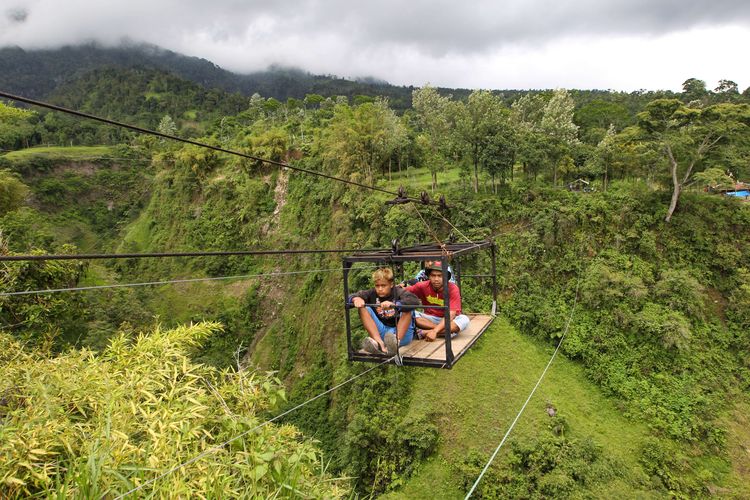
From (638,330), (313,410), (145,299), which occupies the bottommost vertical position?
(313,410)

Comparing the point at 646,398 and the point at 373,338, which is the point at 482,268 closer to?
the point at 646,398

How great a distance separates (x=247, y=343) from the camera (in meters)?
21.1

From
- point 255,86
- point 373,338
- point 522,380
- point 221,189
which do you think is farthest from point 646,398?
point 255,86

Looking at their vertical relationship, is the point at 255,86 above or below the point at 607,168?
above

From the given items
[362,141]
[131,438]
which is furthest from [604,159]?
[131,438]

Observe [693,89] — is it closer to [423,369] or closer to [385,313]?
[423,369]

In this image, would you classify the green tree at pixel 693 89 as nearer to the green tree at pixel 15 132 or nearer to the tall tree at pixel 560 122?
the tall tree at pixel 560 122

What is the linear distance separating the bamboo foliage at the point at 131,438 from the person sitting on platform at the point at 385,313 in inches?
52.5

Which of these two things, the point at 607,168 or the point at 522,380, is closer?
the point at 522,380

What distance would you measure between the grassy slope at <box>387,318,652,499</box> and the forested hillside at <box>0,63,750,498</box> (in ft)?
0.23

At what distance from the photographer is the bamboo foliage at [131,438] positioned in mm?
3139

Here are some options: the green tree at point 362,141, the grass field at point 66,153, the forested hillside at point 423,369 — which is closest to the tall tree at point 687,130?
the forested hillside at point 423,369

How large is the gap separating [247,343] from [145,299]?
631 centimetres

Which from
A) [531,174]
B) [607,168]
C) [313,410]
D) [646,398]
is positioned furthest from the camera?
[531,174]
